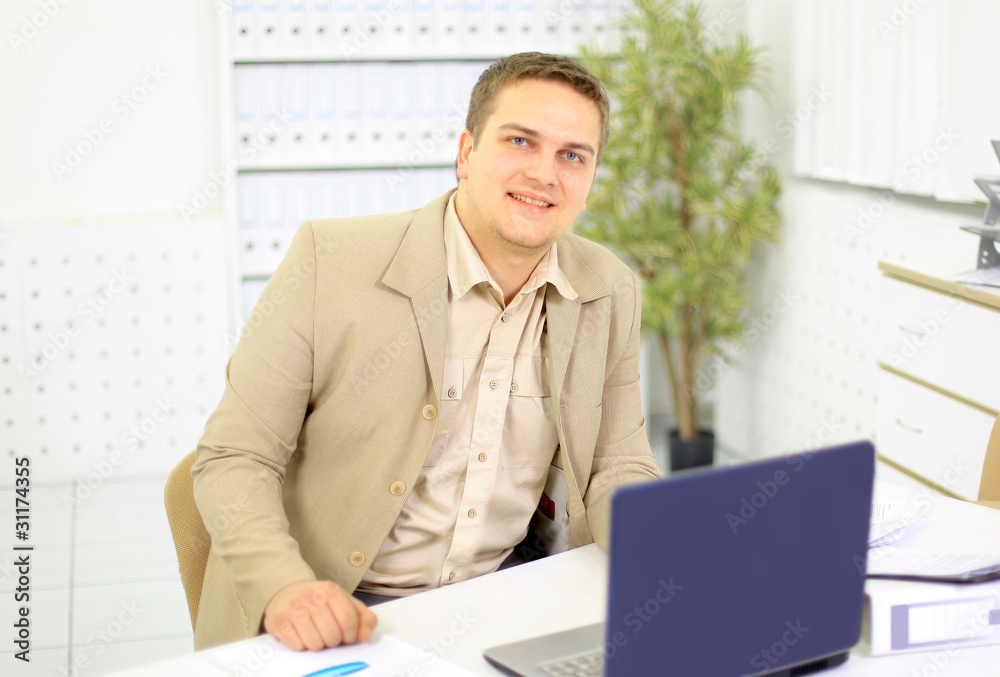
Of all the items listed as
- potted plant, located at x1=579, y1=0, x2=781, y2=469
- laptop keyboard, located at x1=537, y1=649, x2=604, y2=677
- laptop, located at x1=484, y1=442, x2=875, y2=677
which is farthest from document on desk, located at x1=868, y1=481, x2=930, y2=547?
potted plant, located at x1=579, y1=0, x2=781, y2=469

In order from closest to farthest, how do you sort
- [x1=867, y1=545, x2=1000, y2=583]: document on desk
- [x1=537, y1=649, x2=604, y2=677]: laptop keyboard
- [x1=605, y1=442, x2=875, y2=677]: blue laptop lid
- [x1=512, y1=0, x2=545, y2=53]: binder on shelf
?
[x1=605, y1=442, x2=875, y2=677]: blue laptop lid
[x1=537, y1=649, x2=604, y2=677]: laptop keyboard
[x1=867, y1=545, x2=1000, y2=583]: document on desk
[x1=512, y1=0, x2=545, y2=53]: binder on shelf

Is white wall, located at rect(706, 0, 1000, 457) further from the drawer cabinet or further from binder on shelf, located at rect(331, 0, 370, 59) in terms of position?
binder on shelf, located at rect(331, 0, 370, 59)

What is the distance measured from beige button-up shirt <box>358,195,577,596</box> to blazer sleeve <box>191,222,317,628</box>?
239 mm

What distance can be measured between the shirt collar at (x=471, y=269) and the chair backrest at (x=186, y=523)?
0.53 metres

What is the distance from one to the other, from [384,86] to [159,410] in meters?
1.61

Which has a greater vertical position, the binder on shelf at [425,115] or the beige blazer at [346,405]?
the binder on shelf at [425,115]

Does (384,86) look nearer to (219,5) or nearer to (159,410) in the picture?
(219,5)

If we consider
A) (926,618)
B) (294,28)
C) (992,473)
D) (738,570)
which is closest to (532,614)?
(738,570)

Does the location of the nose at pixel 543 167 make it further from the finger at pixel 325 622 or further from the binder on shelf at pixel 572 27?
the binder on shelf at pixel 572 27

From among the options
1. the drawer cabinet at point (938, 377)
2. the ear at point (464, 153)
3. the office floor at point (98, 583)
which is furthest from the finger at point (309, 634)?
the drawer cabinet at point (938, 377)

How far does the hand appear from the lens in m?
1.17

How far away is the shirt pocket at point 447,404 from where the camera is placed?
162 centimetres

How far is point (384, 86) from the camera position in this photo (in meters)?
3.86

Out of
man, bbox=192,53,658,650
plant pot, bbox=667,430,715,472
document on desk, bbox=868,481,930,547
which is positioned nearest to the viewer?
document on desk, bbox=868,481,930,547
